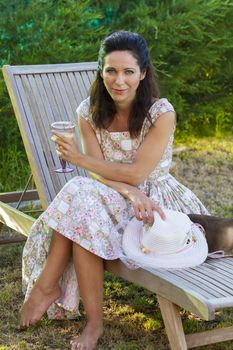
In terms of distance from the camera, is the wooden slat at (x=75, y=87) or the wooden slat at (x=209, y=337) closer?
the wooden slat at (x=209, y=337)

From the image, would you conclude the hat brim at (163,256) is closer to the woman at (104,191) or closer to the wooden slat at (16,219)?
the woman at (104,191)

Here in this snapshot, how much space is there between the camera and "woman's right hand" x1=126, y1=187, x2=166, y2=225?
3.33 meters

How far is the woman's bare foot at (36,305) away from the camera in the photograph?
352 centimetres

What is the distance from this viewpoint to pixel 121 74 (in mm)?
3555

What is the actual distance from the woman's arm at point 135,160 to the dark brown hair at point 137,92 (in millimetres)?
93

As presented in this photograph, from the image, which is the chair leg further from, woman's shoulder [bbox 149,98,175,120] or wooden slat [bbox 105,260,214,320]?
woman's shoulder [bbox 149,98,175,120]

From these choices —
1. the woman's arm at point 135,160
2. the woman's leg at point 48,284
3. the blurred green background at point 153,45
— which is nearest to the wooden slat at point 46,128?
the woman's arm at point 135,160

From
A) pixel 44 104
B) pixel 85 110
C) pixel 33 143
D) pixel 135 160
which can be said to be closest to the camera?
pixel 135 160

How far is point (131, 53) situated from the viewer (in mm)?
3561

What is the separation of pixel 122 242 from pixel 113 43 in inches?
35.9

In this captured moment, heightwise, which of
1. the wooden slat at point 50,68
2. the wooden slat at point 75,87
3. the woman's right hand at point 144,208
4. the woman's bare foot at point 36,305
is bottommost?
the woman's bare foot at point 36,305

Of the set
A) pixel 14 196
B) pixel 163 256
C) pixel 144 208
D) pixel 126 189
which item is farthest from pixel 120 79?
pixel 14 196

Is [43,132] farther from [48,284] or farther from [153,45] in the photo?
[153,45]

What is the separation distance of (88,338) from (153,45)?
378 centimetres
